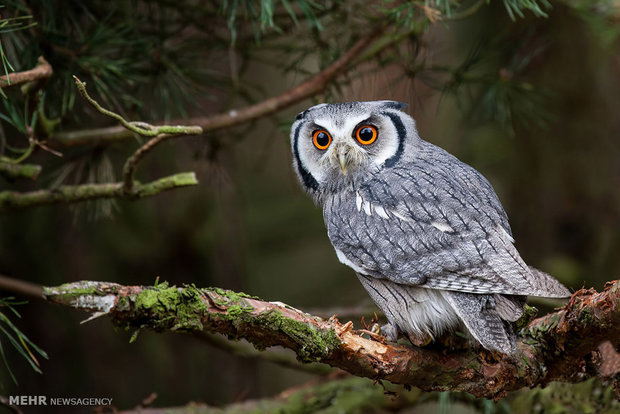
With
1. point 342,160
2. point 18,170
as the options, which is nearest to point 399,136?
point 342,160

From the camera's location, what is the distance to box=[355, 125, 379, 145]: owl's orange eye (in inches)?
80.7

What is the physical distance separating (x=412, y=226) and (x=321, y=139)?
0.42 metres

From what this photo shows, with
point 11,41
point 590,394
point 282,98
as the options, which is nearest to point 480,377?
point 590,394

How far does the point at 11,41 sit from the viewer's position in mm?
2252

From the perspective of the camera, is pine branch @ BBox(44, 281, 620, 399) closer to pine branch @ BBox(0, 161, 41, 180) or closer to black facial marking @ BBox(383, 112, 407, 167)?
black facial marking @ BBox(383, 112, 407, 167)

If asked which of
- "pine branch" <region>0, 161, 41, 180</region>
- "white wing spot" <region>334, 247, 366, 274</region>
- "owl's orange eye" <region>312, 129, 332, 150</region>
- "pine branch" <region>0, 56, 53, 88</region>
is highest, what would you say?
"pine branch" <region>0, 56, 53, 88</region>

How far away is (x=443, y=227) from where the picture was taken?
1.87 m

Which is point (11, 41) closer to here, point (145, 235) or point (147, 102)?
point (147, 102)

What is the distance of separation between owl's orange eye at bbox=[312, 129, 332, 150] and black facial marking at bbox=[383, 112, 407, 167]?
0.19 meters

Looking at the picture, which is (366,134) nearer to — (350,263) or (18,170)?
(350,263)

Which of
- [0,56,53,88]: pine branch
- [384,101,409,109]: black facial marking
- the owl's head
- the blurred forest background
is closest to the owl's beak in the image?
the owl's head

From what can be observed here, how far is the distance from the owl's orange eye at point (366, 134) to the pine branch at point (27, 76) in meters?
0.94

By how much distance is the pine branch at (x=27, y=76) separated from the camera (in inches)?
68.8

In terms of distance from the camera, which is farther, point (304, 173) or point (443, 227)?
point (304, 173)
